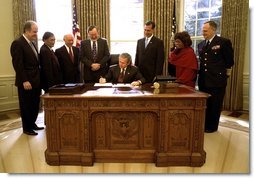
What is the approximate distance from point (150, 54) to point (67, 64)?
1296 mm

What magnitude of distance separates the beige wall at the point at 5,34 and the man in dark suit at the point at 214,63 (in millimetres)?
3831

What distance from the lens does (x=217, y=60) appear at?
3.52m

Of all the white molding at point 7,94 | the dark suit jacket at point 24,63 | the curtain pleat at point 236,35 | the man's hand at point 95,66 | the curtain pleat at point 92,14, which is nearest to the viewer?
the dark suit jacket at point 24,63

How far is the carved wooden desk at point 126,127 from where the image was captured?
2.52 meters

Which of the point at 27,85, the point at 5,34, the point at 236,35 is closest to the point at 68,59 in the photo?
the point at 27,85

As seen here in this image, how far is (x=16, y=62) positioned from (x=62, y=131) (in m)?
1.34

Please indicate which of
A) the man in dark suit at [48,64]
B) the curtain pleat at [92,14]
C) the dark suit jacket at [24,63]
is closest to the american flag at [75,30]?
the curtain pleat at [92,14]

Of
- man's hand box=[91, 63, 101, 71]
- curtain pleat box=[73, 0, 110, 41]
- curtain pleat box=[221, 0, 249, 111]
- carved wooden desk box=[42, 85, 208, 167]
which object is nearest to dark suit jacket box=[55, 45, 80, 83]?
man's hand box=[91, 63, 101, 71]

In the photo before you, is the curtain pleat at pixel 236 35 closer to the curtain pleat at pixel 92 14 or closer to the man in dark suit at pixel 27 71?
the curtain pleat at pixel 92 14

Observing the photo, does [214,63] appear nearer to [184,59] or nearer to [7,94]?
[184,59]

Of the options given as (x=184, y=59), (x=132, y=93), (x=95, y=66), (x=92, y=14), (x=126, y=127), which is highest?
(x=92, y=14)

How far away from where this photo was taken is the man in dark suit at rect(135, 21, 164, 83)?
3865 mm

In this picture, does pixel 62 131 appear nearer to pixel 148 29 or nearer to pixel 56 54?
pixel 56 54

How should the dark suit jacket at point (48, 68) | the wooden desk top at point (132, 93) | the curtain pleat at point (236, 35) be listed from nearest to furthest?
the wooden desk top at point (132, 93) < the dark suit jacket at point (48, 68) < the curtain pleat at point (236, 35)
